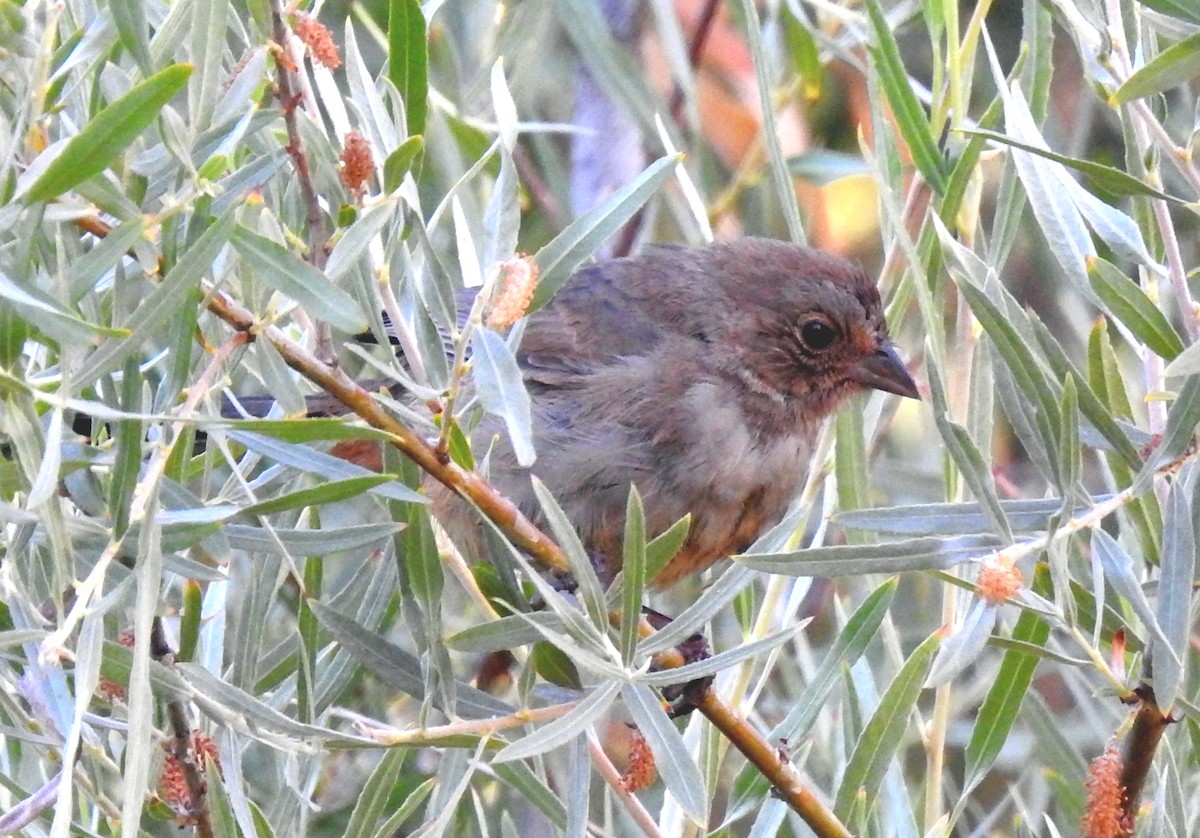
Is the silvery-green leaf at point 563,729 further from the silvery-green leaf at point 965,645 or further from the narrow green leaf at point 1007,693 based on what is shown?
the narrow green leaf at point 1007,693

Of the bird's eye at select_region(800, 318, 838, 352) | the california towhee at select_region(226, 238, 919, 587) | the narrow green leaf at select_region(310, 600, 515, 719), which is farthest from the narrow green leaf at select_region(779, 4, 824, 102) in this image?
the narrow green leaf at select_region(310, 600, 515, 719)

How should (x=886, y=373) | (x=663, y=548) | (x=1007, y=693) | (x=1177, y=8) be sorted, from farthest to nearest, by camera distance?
(x=886, y=373) → (x=1007, y=693) → (x=663, y=548) → (x=1177, y=8)

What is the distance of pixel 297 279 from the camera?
4.94 ft

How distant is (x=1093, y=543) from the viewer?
1.75 m

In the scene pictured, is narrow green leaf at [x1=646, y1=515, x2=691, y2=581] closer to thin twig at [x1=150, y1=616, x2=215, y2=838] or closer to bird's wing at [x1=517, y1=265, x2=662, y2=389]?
thin twig at [x1=150, y1=616, x2=215, y2=838]

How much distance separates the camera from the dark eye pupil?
11.4ft

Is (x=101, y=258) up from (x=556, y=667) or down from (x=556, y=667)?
up

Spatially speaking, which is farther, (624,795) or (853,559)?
(624,795)

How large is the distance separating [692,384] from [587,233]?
1513mm

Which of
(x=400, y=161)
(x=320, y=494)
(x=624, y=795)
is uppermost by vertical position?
(x=400, y=161)

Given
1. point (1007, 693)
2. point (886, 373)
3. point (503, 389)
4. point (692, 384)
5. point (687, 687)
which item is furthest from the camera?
point (886, 373)

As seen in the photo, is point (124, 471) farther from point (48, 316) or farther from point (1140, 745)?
point (1140, 745)

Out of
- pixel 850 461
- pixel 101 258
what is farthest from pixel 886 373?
pixel 101 258

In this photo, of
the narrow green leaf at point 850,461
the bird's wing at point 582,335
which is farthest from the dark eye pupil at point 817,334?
the narrow green leaf at point 850,461
